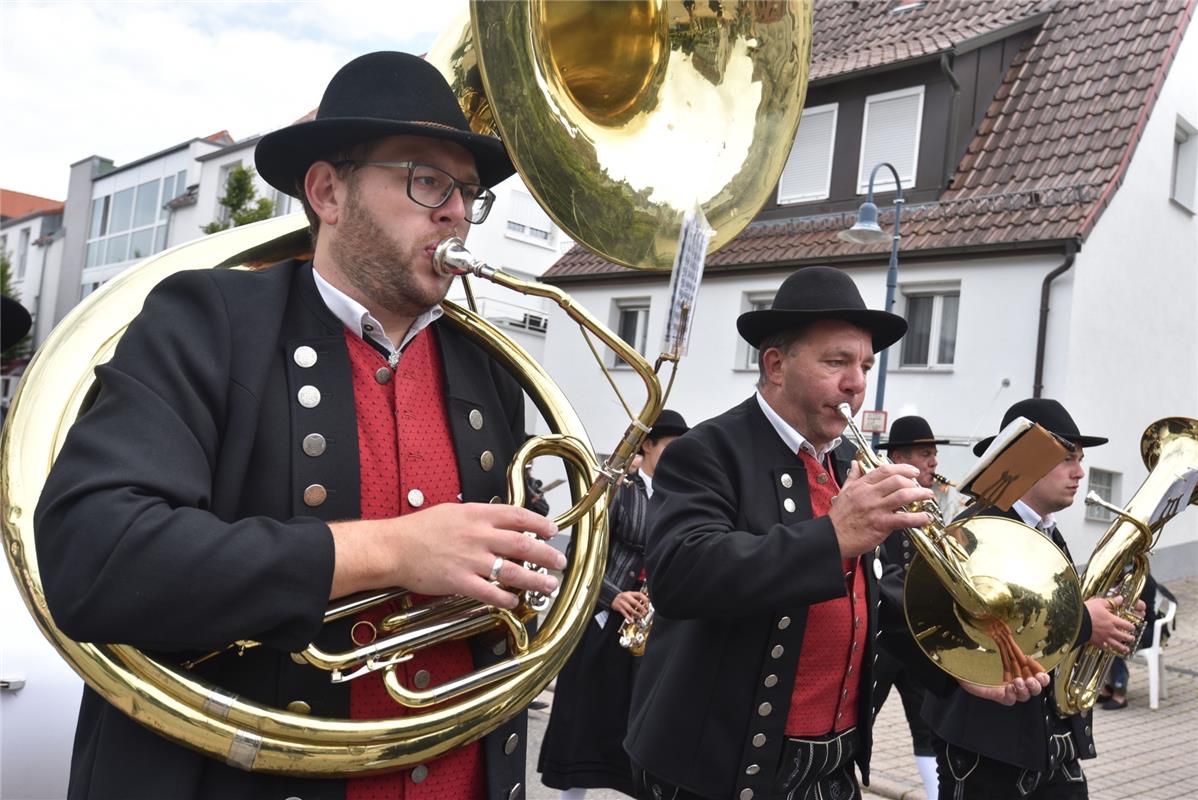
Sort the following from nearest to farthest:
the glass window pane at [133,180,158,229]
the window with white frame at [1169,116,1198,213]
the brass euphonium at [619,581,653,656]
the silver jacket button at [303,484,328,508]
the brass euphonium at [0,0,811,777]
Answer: the brass euphonium at [0,0,811,777] < the silver jacket button at [303,484,328,508] < the brass euphonium at [619,581,653,656] < the window with white frame at [1169,116,1198,213] < the glass window pane at [133,180,158,229]

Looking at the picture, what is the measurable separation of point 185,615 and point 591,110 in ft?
4.67

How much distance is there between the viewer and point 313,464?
181 centimetres

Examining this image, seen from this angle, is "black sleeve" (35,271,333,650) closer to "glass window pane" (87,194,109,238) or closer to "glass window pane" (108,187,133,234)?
"glass window pane" (108,187,133,234)

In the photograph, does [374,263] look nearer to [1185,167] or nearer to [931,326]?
[931,326]

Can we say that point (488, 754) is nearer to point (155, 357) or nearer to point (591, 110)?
point (155, 357)

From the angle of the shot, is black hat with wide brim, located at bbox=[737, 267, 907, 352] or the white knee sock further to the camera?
the white knee sock

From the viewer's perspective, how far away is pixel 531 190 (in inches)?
82.4

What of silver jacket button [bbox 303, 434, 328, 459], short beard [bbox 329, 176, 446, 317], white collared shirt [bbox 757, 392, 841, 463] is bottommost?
silver jacket button [bbox 303, 434, 328, 459]

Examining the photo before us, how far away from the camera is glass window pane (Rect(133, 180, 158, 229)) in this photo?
37.3m

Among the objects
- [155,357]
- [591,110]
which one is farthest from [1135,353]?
[155,357]

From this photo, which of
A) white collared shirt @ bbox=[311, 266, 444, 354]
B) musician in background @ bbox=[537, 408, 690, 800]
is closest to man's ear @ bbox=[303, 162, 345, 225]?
white collared shirt @ bbox=[311, 266, 444, 354]

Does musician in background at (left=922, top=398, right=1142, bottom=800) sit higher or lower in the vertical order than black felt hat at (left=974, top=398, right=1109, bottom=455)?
lower

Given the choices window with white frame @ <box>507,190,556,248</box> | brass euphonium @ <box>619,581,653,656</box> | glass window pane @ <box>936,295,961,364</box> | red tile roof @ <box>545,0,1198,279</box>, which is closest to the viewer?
brass euphonium @ <box>619,581,653,656</box>

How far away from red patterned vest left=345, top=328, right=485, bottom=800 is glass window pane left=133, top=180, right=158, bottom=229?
38.6 m
